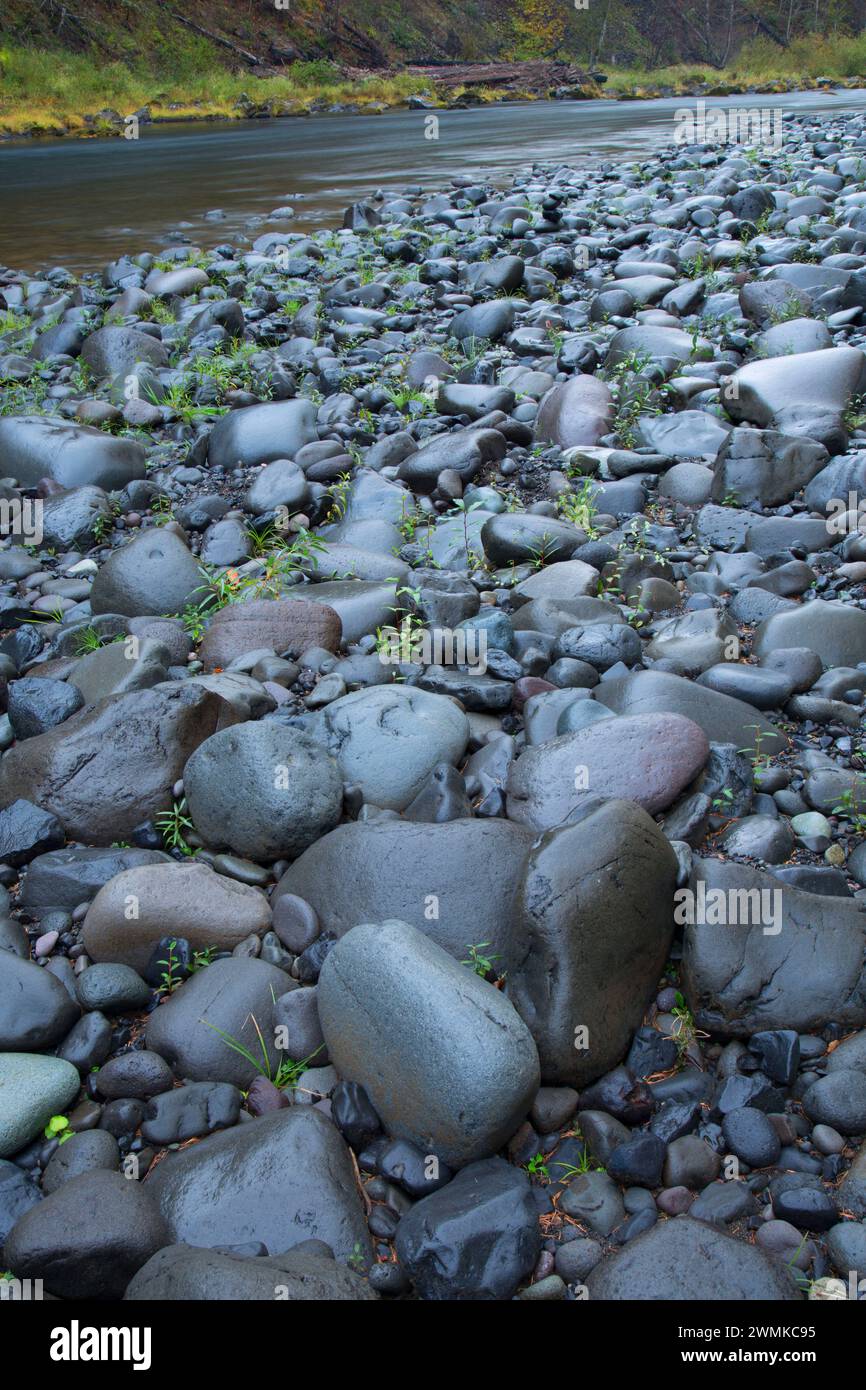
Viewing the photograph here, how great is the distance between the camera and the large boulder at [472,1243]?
2.32 metres

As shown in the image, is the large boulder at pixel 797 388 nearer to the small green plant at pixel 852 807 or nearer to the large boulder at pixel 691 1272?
the small green plant at pixel 852 807

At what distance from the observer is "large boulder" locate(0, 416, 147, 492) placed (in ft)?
20.2

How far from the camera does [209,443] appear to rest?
255 inches

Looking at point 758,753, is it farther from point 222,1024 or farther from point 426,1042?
point 222,1024

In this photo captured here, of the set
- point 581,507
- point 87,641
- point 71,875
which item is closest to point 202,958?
point 71,875

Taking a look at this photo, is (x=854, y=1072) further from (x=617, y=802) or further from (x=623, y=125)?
(x=623, y=125)

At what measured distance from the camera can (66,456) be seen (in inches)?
244

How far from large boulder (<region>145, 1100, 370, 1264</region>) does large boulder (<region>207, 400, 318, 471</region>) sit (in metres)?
4.42

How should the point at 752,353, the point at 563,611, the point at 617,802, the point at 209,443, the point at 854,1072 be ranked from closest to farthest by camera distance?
1. the point at 854,1072
2. the point at 617,802
3. the point at 563,611
4. the point at 209,443
5. the point at 752,353

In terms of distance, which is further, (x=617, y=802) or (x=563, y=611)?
(x=563, y=611)

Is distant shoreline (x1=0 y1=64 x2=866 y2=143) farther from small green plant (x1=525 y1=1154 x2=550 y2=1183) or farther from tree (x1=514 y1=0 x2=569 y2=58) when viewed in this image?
small green plant (x1=525 y1=1154 x2=550 y2=1183)

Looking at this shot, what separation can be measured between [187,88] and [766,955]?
36.8 meters

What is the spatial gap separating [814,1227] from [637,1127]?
45 cm

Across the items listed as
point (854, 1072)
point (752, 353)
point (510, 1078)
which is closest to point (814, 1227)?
point (854, 1072)
